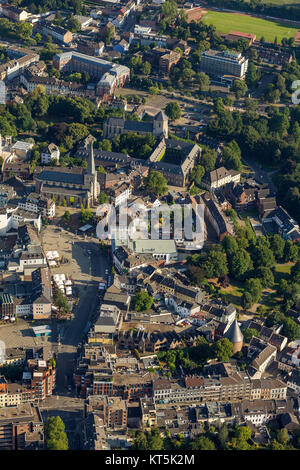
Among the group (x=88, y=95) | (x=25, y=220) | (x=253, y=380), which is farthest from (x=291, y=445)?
(x=88, y=95)

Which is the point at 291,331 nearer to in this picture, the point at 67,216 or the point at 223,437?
the point at 223,437

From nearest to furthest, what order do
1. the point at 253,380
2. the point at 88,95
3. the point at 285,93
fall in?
the point at 253,380 < the point at 88,95 < the point at 285,93

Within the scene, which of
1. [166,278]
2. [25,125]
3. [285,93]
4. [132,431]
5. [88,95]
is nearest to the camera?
[132,431]

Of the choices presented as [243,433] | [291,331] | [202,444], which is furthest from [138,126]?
[202,444]

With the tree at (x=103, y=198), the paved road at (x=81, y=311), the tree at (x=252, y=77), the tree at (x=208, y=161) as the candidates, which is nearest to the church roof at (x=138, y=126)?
the tree at (x=208, y=161)

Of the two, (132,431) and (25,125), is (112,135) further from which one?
(132,431)

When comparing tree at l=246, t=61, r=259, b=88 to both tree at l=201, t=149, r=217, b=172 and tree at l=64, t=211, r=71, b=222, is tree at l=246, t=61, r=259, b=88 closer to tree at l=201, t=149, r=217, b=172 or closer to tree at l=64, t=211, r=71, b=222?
tree at l=201, t=149, r=217, b=172

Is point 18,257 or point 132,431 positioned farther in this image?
point 18,257
